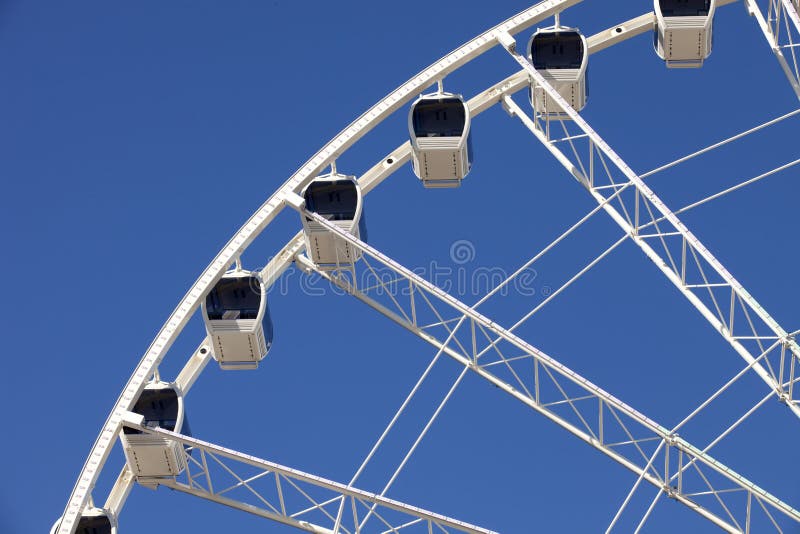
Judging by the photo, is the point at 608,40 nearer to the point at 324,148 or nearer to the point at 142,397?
the point at 324,148

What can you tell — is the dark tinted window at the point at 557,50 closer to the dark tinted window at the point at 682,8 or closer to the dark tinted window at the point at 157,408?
the dark tinted window at the point at 682,8

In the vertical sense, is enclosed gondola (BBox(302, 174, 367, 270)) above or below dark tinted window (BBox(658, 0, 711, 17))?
below

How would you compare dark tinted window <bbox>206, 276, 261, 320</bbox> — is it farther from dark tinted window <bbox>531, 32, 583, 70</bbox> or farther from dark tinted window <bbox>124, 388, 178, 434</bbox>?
dark tinted window <bbox>531, 32, 583, 70</bbox>

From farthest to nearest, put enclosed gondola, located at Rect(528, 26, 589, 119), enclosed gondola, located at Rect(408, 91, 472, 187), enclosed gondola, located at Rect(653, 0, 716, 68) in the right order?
enclosed gondola, located at Rect(653, 0, 716, 68) < enclosed gondola, located at Rect(528, 26, 589, 119) < enclosed gondola, located at Rect(408, 91, 472, 187)

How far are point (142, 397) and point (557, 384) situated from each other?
7.75 meters

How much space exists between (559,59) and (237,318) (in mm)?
8415

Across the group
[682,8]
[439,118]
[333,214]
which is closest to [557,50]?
[682,8]

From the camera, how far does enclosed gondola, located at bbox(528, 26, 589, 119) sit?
4100cm

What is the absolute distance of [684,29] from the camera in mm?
41375

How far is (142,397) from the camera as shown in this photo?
38.1 metres

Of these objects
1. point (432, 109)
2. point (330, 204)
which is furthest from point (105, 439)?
point (432, 109)

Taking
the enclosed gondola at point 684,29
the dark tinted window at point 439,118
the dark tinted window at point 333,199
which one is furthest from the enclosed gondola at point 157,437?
the enclosed gondola at point 684,29

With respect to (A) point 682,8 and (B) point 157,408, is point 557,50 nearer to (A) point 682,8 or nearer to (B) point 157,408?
(A) point 682,8

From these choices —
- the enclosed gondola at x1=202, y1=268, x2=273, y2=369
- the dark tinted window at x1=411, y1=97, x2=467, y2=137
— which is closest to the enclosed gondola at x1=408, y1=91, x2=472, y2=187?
the dark tinted window at x1=411, y1=97, x2=467, y2=137
